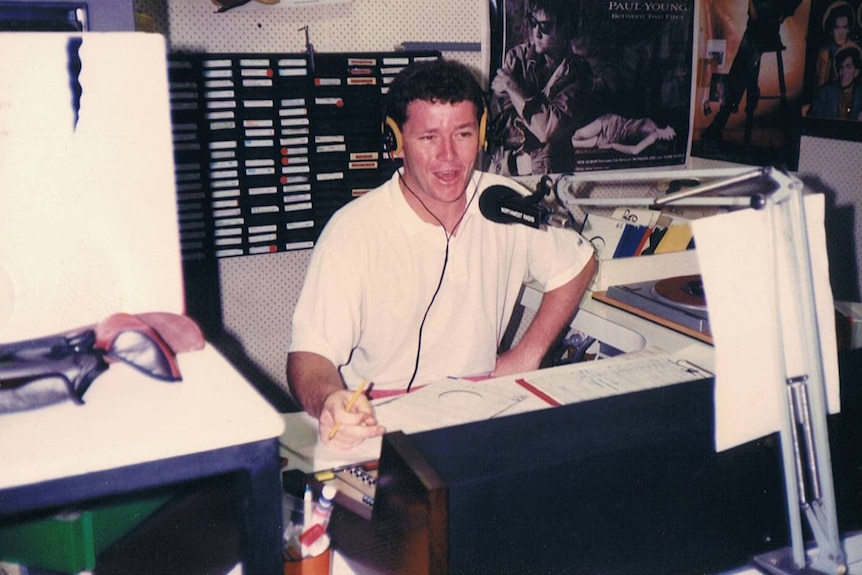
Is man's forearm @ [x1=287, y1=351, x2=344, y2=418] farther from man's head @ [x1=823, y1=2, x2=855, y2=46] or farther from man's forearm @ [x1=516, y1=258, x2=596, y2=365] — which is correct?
man's head @ [x1=823, y1=2, x2=855, y2=46]

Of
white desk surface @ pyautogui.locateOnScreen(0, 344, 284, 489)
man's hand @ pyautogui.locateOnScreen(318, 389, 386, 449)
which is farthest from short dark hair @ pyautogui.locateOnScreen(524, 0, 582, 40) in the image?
white desk surface @ pyautogui.locateOnScreen(0, 344, 284, 489)

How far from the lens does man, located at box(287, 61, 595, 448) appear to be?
4.85 feet

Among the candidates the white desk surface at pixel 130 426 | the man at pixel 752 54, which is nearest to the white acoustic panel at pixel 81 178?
the white desk surface at pixel 130 426

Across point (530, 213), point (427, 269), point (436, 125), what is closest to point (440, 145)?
point (436, 125)

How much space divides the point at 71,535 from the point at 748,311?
0.64 meters

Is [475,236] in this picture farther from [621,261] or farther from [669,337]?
[669,337]

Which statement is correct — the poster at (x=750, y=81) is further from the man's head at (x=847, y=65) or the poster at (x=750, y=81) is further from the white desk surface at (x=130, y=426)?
the white desk surface at (x=130, y=426)

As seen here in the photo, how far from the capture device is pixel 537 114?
199 centimetres

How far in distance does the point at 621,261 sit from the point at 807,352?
3.21ft

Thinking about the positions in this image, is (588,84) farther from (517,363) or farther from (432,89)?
(517,363)

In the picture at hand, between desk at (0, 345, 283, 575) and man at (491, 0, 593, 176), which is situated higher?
man at (491, 0, 593, 176)

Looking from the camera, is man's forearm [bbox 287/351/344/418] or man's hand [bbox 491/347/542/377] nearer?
man's forearm [bbox 287/351/344/418]

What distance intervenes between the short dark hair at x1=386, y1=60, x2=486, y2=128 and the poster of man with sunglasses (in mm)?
342

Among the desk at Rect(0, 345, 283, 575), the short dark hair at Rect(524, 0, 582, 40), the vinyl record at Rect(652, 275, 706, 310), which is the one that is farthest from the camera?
the short dark hair at Rect(524, 0, 582, 40)
